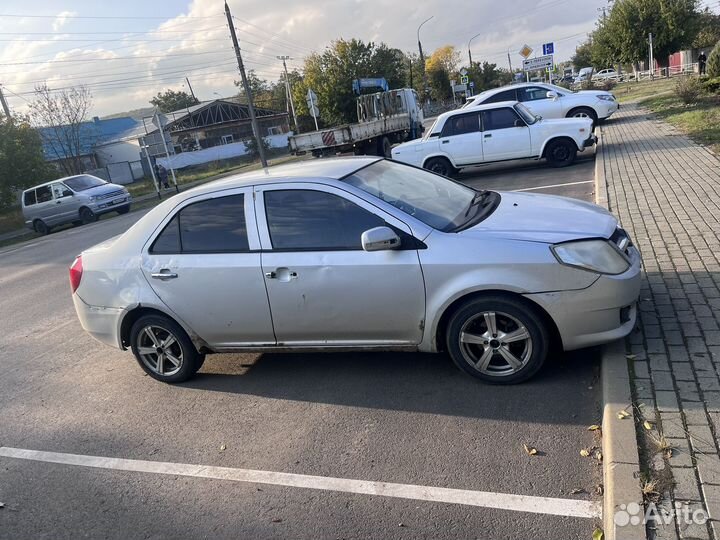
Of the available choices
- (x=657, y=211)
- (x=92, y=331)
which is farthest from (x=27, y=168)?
(x=657, y=211)

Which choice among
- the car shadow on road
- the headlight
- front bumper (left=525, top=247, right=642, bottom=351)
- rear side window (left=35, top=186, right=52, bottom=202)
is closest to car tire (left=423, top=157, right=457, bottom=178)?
the car shadow on road

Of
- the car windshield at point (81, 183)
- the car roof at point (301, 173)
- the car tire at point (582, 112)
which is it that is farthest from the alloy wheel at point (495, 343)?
the car windshield at point (81, 183)

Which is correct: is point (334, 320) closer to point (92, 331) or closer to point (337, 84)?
point (92, 331)

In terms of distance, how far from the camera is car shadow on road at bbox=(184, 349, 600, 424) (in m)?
3.86

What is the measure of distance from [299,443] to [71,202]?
21345mm

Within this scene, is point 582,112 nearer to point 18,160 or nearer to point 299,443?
point 299,443

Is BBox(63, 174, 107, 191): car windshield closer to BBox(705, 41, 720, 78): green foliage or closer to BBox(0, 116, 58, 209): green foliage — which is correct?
BBox(0, 116, 58, 209): green foliage

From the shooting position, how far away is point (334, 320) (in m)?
4.33

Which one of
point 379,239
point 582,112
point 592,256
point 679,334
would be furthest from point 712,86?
point 379,239

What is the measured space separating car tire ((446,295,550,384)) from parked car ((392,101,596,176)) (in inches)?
384

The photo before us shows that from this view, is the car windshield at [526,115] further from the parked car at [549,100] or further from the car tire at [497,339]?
the car tire at [497,339]

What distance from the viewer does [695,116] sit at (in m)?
16.7

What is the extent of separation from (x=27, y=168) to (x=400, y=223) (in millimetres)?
29867

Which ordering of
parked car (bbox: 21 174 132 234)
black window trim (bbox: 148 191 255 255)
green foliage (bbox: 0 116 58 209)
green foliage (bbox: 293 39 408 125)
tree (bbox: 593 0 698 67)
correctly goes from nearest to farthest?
black window trim (bbox: 148 191 255 255) → parked car (bbox: 21 174 132 234) → green foliage (bbox: 0 116 58 209) → tree (bbox: 593 0 698 67) → green foliage (bbox: 293 39 408 125)
